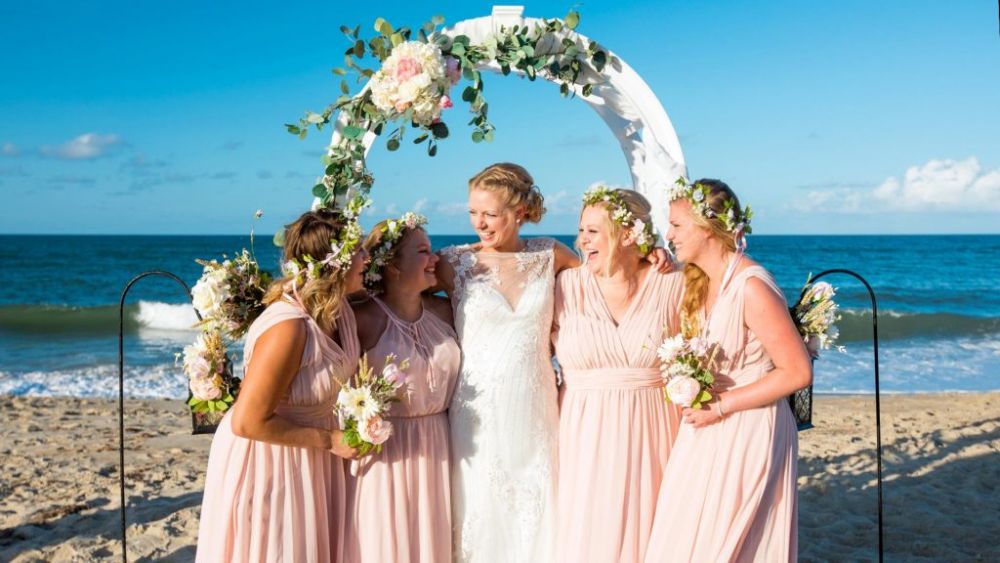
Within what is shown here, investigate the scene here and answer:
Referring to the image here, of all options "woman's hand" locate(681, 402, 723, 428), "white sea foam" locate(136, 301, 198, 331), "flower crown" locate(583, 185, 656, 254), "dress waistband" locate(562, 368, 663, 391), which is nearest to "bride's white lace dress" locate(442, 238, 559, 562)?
"dress waistband" locate(562, 368, 663, 391)

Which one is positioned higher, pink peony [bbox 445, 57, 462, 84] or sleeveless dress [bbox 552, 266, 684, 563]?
pink peony [bbox 445, 57, 462, 84]

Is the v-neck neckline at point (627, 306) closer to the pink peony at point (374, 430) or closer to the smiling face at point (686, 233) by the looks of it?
the smiling face at point (686, 233)

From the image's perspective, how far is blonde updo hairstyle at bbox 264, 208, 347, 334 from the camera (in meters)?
3.38

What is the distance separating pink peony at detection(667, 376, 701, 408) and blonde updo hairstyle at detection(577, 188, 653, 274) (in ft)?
2.27

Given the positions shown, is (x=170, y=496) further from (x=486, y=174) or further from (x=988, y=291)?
(x=988, y=291)

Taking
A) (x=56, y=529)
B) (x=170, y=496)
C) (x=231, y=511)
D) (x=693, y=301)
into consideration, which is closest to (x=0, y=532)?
(x=56, y=529)

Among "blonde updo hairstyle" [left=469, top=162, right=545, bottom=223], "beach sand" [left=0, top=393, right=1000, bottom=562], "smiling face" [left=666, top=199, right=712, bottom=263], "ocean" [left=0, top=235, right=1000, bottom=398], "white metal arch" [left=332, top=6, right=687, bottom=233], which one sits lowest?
"beach sand" [left=0, top=393, right=1000, bottom=562]

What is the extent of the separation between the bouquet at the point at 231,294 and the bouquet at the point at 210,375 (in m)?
0.07

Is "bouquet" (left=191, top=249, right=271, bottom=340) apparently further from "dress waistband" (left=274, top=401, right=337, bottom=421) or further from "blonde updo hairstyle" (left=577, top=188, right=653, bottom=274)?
"blonde updo hairstyle" (left=577, top=188, right=653, bottom=274)

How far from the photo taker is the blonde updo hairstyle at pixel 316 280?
133 inches

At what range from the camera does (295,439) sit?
10.9 feet

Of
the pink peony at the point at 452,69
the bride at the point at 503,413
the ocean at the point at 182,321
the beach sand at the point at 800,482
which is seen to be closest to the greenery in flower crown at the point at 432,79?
the pink peony at the point at 452,69

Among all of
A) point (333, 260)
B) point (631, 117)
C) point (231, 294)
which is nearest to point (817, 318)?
point (631, 117)

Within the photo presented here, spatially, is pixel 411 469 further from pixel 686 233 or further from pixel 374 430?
pixel 686 233
